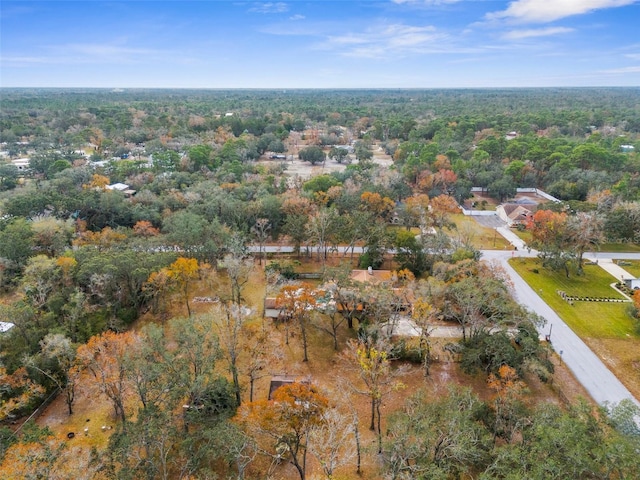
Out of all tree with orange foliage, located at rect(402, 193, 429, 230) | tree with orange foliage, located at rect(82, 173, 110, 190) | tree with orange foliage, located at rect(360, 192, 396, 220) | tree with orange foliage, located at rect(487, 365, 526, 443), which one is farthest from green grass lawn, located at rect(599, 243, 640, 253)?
tree with orange foliage, located at rect(82, 173, 110, 190)

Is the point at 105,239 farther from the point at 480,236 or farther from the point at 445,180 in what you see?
the point at 445,180

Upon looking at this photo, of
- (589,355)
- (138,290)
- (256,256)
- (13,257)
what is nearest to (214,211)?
(256,256)

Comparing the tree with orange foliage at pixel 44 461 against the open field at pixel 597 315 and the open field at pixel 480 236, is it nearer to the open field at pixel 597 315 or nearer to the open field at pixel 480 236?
the open field at pixel 597 315

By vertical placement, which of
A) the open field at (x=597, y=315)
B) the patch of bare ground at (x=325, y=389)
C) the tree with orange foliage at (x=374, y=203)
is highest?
the tree with orange foliage at (x=374, y=203)

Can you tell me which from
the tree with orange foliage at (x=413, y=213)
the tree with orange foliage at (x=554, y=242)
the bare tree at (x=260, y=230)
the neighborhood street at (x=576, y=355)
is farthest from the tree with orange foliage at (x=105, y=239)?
the tree with orange foliage at (x=554, y=242)

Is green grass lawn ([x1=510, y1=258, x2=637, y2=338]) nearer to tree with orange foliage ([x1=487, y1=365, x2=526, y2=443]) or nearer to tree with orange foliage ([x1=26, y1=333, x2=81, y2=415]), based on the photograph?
tree with orange foliage ([x1=487, y1=365, x2=526, y2=443])

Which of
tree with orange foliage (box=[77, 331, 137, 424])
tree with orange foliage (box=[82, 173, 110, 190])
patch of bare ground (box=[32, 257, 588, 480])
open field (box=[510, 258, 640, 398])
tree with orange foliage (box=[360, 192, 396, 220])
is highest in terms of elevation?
tree with orange foliage (box=[82, 173, 110, 190])

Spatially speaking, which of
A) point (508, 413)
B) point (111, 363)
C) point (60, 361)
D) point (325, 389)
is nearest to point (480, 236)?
point (508, 413)
